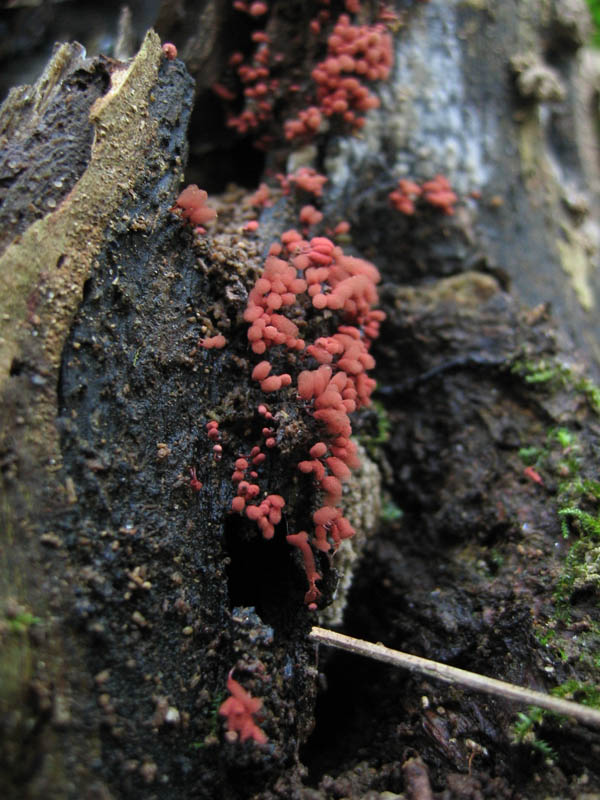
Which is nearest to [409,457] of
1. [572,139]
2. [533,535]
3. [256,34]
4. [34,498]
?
[533,535]

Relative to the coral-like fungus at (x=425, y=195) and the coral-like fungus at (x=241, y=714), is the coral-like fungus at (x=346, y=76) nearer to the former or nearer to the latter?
the coral-like fungus at (x=425, y=195)

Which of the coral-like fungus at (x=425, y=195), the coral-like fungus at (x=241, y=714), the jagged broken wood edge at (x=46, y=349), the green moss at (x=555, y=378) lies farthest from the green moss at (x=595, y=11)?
the coral-like fungus at (x=241, y=714)

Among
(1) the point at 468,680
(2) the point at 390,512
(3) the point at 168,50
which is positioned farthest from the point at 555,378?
(3) the point at 168,50

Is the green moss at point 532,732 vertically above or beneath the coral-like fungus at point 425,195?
beneath

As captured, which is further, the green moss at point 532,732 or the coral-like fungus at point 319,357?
the coral-like fungus at point 319,357

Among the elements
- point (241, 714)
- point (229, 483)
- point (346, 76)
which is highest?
point (346, 76)

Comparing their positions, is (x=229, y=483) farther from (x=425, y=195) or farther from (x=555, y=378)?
(x=425, y=195)

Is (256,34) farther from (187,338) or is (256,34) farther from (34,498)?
(34,498)
